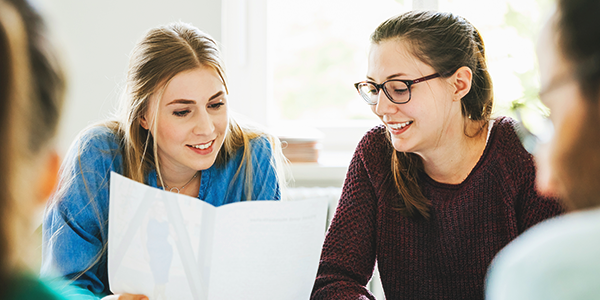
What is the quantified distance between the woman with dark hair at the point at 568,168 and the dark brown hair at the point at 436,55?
0.66 m

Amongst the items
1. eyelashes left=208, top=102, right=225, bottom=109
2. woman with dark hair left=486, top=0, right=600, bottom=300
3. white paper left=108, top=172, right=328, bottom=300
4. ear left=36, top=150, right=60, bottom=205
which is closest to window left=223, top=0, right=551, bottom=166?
eyelashes left=208, top=102, right=225, bottom=109

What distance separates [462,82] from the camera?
1.25 m

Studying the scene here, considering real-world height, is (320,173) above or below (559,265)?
below

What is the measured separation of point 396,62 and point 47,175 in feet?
3.05

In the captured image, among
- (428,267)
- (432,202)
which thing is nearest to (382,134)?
(432,202)

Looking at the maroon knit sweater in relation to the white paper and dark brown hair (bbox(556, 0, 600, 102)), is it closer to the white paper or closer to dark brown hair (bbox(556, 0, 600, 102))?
the white paper

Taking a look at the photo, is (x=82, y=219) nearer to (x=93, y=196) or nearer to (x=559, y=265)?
(x=93, y=196)

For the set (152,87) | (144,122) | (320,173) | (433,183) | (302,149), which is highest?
(152,87)

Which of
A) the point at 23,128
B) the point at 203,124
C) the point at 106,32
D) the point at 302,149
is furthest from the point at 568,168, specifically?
the point at 106,32

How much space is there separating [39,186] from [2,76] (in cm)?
11

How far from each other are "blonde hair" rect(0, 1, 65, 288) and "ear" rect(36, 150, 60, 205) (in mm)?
19

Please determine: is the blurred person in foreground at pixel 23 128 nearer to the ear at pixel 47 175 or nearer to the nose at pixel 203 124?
the ear at pixel 47 175

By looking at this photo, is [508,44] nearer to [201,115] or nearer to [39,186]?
[201,115]

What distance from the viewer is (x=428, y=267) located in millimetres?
1229
